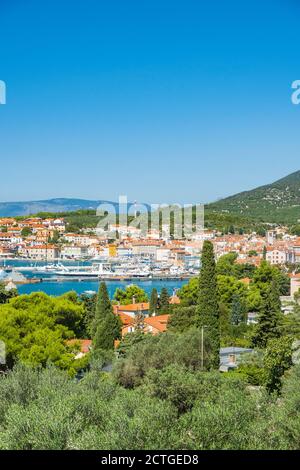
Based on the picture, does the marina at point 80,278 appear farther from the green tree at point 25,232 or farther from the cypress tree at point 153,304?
the cypress tree at point 153,304

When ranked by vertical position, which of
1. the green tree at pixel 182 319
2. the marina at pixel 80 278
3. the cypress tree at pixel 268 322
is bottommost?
the marina at pixel 80 278

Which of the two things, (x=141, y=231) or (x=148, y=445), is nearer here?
(x=148, y=445)

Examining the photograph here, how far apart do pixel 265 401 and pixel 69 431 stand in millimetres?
1889

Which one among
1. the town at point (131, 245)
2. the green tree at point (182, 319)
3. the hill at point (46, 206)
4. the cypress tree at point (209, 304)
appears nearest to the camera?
the cypress tree at point (209, 304)

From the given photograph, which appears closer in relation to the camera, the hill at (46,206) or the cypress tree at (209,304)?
the cypress tree at (209,304)

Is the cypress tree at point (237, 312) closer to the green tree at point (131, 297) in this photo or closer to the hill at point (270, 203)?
the green tree at point (131, 297)

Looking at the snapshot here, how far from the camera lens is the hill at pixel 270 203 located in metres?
64.7

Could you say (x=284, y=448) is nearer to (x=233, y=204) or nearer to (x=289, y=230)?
(x=289, y=230)

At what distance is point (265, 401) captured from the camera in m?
5.02

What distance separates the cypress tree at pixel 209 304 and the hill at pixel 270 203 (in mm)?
51952

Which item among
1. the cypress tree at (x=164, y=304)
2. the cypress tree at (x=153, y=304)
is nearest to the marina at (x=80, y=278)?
the cypress tree at (x=164, y=304)

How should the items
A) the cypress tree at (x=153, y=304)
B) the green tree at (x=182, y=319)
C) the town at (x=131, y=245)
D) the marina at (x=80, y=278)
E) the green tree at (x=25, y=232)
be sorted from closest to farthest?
the green tree at (x=182, y=319), the cypress tree at (x=153, y=304), the marina at (x=80, y=278), the town at (x=131, y=245), the green tree at (x=25, y=232)

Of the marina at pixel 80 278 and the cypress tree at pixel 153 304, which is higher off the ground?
the cypress tree at pixel 153 304


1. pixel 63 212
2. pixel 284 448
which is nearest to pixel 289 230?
pixel 63 212
